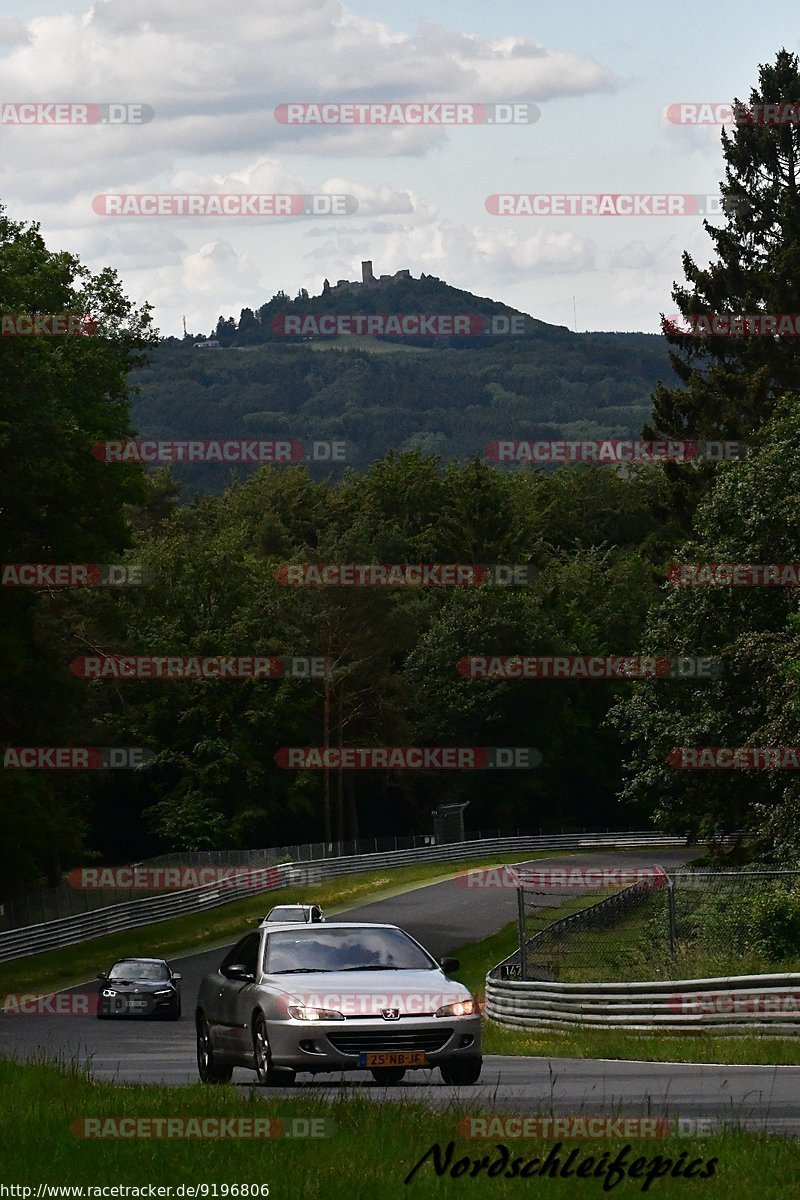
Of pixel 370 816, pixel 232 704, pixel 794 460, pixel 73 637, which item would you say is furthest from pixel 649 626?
pixel 370 816

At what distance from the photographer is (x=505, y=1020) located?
26.6 m

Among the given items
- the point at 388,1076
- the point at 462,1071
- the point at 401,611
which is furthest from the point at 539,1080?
the point at 401,611

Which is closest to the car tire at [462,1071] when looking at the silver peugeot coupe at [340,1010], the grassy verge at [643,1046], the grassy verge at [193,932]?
the silver peugeot coupe at [340,1010]

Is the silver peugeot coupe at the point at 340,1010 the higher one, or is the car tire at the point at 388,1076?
the silver peugeot coupe at the point at 340,1010

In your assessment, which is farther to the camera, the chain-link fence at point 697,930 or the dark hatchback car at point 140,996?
the dark hatchback car at point 140,996

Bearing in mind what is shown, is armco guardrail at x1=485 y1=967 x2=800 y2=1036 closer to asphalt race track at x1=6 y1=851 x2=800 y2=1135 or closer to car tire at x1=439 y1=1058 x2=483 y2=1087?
asphalt race track at x1=6 y1=851 x2=800 y2=1135

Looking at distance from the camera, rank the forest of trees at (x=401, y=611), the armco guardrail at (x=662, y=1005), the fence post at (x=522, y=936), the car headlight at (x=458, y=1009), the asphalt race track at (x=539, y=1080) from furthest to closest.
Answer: the forest of trees at (x=401, y=611) < the fence post at (x=522, y=936) < the armco guardrail at (x=662, y=1005) < the car headlight at (x=458, y=1009) < the asphalt race track at (x=539, y=1080)

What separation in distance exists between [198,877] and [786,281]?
28.7 m

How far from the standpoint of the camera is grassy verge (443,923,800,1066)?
17.3m

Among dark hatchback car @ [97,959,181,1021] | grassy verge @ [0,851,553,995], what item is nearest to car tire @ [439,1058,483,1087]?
dark hatchback car @ [97,959,181,1021]

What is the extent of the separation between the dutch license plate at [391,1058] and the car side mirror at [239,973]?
5.14 ft

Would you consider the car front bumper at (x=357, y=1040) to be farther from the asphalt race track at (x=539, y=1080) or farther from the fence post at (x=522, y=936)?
the fence post at (x=522, y=936)

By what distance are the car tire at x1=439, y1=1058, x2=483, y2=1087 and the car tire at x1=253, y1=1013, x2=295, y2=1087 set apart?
1.23 meters

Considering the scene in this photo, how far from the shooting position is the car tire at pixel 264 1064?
14250 mm
